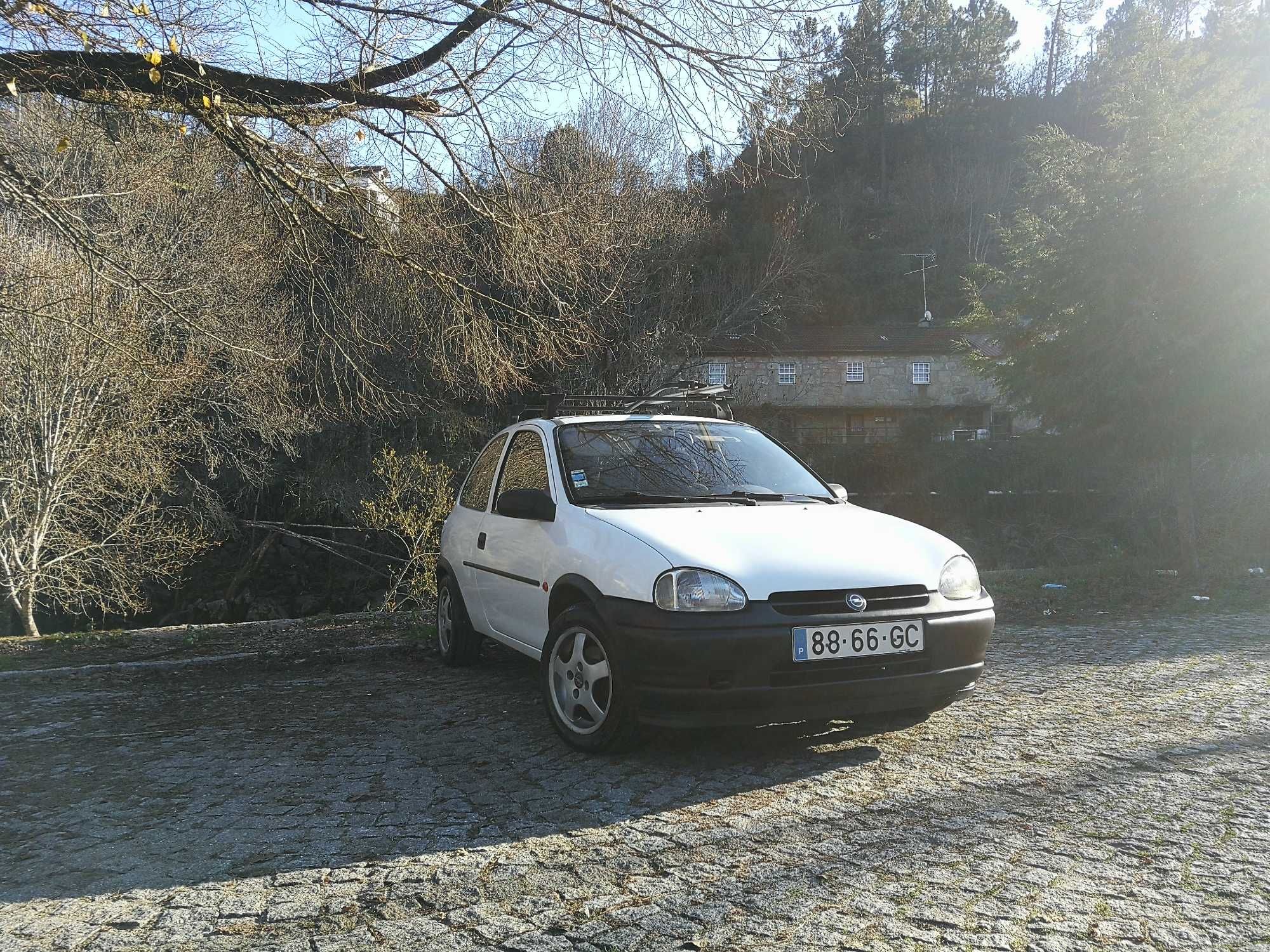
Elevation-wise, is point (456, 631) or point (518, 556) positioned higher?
point (518, 556)

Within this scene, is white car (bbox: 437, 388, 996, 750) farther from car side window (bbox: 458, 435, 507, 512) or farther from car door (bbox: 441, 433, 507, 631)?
car side window (bbox: 458, 435, 507, 512)

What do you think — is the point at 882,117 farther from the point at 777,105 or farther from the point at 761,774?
the point at 761,774

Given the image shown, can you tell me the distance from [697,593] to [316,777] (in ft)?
6.35

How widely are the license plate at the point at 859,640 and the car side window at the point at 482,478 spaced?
2.97m

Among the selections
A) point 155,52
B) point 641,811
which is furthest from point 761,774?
point 155,52

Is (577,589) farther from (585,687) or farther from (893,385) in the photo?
(893,385)

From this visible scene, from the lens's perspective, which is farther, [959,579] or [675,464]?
[675,464]

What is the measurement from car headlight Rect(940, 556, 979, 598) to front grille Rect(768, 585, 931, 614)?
7.6 inches

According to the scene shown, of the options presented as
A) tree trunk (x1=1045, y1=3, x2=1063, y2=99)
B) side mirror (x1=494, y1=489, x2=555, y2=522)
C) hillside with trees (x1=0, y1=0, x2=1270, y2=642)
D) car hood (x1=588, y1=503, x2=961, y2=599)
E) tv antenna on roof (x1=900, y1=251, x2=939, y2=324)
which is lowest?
car hood (x1=588, y1=503, x2=961, y2=599)

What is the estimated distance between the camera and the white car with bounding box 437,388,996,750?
14.0 feet

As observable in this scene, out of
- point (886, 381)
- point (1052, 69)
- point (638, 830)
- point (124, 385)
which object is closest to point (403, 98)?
point (638, 830)

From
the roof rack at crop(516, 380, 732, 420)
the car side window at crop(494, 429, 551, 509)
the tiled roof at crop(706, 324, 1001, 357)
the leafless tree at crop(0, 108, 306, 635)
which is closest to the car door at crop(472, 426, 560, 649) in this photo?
the car side window at crop(494, 429, 551, 509)

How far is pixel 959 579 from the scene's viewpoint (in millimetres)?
4844

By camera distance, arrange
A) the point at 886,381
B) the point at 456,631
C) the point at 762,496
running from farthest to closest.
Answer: the point at 886,381 → the point at 456,631 → the point at 762,496
